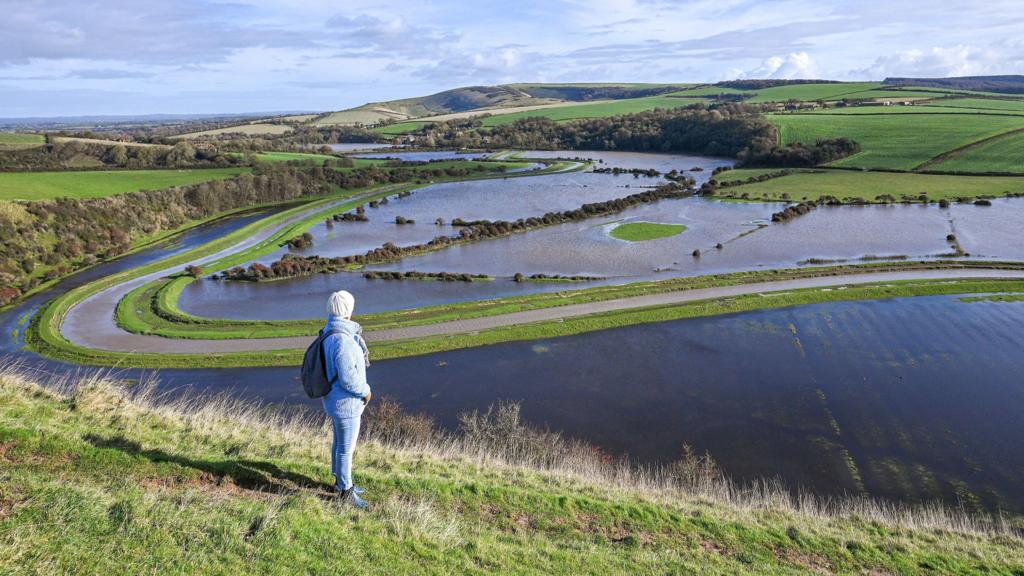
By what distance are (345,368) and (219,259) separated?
179 feet

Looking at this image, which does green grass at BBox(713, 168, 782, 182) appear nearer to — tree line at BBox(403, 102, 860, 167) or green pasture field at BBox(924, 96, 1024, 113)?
tree line at BBox(403, 102, 860, 167)

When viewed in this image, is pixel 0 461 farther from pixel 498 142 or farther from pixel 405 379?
pixel 498 142

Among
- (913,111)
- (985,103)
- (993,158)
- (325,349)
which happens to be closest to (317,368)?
(325,349)

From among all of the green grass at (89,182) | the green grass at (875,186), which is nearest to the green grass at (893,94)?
the green grass at (875,186)

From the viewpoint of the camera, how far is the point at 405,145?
192 meters

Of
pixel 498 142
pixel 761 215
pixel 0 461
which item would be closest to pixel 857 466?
pixel 0 461

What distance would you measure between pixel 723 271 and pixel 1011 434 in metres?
25.7

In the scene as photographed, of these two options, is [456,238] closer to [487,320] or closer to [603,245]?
[603,245]

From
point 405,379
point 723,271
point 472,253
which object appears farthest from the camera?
point 472,253

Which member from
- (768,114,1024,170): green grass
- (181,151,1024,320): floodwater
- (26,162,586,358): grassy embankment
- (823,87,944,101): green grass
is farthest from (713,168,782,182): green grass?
(823,87,944,101): green grass

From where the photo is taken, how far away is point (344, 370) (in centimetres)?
898

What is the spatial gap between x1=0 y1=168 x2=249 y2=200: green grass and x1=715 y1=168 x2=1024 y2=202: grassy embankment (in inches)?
3253

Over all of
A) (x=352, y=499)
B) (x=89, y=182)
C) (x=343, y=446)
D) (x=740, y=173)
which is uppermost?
(x=89, y=182)

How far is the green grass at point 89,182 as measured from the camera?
67438 mm
